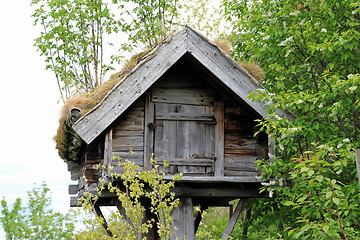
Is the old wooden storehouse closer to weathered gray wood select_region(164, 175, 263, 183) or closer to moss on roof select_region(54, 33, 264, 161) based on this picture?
weathered gray wood select_region(164, 175, 263, 183)

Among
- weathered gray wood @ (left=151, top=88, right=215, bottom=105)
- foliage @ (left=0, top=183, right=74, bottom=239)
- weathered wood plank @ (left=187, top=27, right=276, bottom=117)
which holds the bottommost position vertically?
foliage @ (left=0, top=183, right=74, bottom=239)

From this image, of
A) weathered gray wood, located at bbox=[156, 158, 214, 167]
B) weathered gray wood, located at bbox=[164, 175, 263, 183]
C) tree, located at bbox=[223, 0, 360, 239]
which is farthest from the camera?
weathered gray wood, located at bbox=[156, 158, 214, 167]

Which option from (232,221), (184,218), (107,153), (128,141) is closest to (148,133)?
(128,141)

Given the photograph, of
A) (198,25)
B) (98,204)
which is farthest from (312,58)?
(198,25)

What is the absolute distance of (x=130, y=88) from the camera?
304 inches

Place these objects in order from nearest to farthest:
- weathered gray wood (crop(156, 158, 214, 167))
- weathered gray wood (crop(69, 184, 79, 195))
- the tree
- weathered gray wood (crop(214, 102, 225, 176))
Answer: the tree
weathered gray wood (crop(156, 158, 214, 167))
weathered gray wood (crop(214, 102, 225, 176))
weathered gray wood (crop(69, 184, 79, 195))

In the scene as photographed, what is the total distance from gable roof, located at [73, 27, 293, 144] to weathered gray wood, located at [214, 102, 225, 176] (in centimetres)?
50

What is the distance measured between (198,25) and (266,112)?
32.7 feet

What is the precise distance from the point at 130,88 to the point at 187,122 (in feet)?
4.11

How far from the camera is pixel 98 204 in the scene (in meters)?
9.50

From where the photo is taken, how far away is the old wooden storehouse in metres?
7.76

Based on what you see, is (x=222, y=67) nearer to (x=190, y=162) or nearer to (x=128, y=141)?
(x=190, y=162)

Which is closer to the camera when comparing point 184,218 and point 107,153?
point 107,153

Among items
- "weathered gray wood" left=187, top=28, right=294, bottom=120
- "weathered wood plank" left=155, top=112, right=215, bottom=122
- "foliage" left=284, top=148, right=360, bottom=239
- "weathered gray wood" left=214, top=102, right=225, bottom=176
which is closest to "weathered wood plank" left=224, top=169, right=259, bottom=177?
"weathered gray wood" left=214, top=102, right=225, bottom=176
